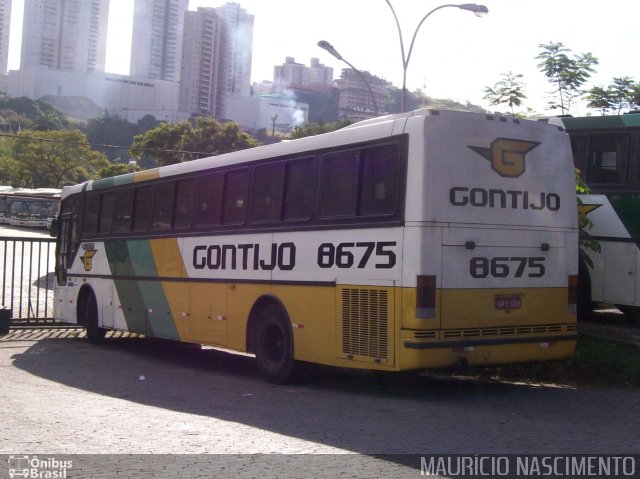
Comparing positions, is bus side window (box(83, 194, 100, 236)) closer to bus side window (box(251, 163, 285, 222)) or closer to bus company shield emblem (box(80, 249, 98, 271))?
bus company shield emblem (box(80, 249, 98, 271))

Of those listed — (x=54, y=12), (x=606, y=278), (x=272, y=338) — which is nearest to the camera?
(x=272, y=338)

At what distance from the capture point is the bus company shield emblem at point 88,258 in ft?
54.4

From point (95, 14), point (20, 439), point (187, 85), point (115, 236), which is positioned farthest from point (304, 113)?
point (20, 439)

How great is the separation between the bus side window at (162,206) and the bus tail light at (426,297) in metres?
6.16

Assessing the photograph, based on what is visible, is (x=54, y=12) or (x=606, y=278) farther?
(x=54, y=12)

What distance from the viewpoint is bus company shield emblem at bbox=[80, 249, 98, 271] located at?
16594 mm

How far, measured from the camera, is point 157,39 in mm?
168625

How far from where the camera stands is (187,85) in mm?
139500

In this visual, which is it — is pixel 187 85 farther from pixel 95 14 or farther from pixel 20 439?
pixel 20 439

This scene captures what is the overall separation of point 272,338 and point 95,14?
584 ft

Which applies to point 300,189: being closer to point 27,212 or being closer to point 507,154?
point 507,154

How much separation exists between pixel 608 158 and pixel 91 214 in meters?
10.1

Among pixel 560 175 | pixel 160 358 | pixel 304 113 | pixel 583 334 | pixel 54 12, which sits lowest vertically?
pixel 160 358

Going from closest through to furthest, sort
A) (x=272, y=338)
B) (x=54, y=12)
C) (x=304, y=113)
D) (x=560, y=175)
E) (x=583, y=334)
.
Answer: (x=560, y=175) < (x=272, y=338) < (x=583, y=334) < (x=304, y=113) < (x=54, y=12)
